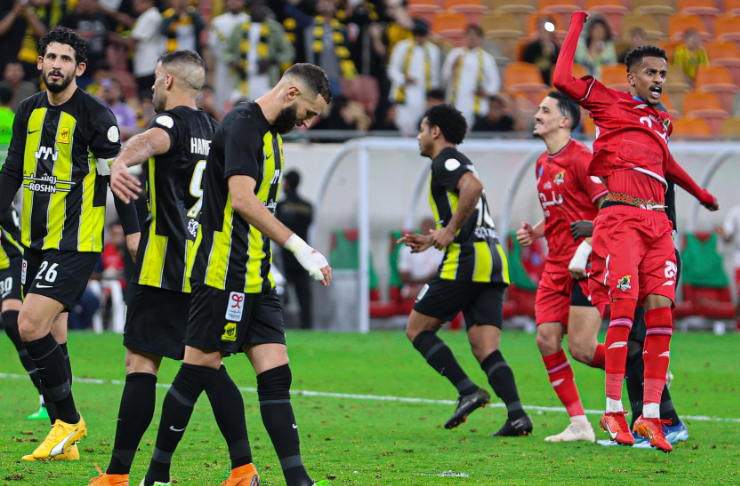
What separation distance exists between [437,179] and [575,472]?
2.48 meters

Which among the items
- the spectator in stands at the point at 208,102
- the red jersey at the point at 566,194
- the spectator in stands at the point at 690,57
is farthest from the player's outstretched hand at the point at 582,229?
the spectator in stands at the point at 690,57

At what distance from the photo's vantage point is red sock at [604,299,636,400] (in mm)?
6301

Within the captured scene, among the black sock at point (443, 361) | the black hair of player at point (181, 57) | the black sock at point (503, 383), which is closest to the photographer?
the black hair of player at point (181, 57)

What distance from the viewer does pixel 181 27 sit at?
622 inches

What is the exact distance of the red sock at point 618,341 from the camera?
6.30 m

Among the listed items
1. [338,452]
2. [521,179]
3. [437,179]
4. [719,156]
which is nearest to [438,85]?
[521,179]

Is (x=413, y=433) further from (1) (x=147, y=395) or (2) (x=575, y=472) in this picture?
(1) (x=147, y=395)

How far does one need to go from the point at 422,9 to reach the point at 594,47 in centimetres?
409

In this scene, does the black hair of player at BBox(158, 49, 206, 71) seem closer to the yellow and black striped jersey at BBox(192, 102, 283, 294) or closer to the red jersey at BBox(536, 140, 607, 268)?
the yellow and black striped jersey at BBox(192, 102, 283, 294)

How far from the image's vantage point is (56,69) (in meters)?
5.87

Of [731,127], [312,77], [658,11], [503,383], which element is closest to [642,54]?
[503,383]

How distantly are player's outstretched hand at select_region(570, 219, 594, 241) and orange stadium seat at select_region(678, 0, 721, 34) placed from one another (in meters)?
17.4

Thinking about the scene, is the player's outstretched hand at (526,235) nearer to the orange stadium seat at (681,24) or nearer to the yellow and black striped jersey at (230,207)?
the yellow and black striped jersey at (230,207)

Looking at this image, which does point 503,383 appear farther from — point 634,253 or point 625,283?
point 634,253
